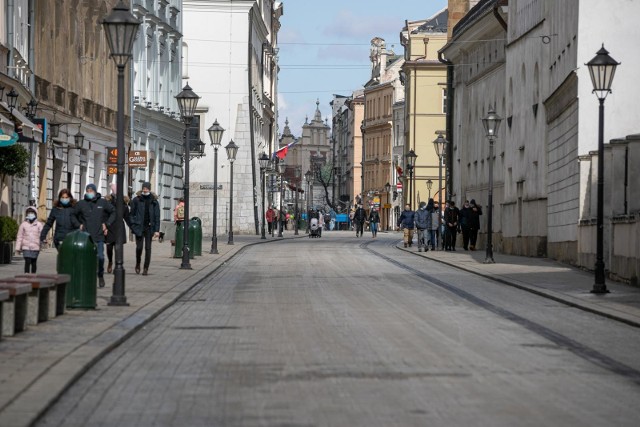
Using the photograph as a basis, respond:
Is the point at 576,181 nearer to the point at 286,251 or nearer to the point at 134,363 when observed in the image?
the point at 286,251

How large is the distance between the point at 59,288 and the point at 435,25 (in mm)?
101954

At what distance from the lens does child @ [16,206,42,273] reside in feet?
84.0

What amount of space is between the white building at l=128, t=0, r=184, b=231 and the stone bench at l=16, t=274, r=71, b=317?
121ft

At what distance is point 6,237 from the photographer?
3262cm

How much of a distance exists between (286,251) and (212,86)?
1265 inches

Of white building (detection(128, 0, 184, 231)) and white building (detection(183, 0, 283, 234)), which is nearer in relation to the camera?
white building (detection(128, 0, 184, 231))

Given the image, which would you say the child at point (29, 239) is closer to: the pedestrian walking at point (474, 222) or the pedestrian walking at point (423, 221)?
the pedestrian walking at point (423, 221)

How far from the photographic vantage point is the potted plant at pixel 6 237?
107 feet

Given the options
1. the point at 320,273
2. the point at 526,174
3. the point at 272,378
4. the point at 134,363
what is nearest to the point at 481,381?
the point at 272,378

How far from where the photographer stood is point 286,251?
50000 mm

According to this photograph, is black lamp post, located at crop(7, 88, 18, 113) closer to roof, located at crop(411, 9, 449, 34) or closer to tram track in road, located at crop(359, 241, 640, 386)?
tram track in road, located at crop(359, 241, 640, 386)

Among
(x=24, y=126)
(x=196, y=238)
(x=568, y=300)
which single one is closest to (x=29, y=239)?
(x=24, y=126)

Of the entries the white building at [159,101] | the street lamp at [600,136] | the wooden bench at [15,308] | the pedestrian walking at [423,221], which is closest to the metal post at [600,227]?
the street lamp at [600,136]

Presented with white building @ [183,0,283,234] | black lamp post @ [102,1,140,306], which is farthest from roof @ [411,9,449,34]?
black lamp post @ [102,1,140,306]
